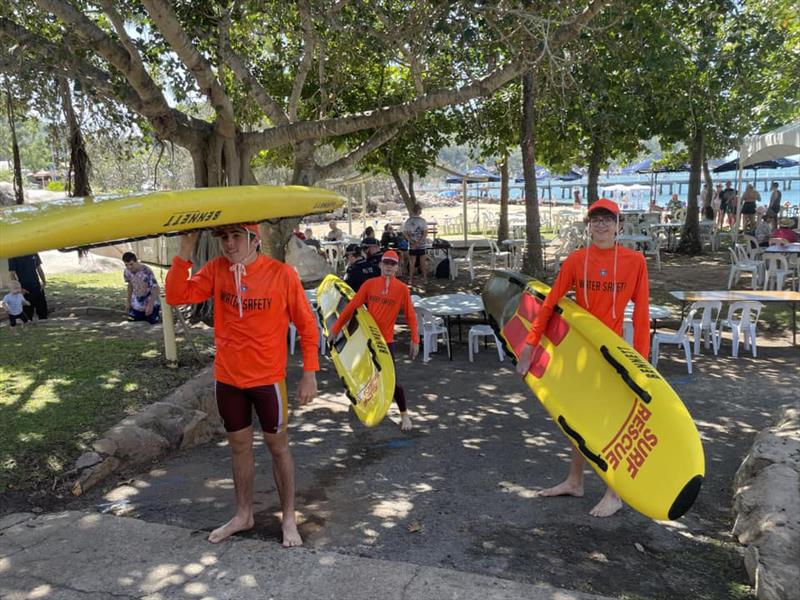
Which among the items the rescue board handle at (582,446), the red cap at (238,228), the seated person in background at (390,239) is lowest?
the rescue board handle at (582,446)

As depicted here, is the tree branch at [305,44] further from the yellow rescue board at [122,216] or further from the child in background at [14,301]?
the yellow rescue board at [122,216]

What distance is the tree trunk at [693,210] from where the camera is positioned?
Answer: 1672cm

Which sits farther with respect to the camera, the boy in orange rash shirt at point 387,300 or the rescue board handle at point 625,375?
the boy in orange rash shirt at point 387,300

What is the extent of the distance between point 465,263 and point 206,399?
10913mm

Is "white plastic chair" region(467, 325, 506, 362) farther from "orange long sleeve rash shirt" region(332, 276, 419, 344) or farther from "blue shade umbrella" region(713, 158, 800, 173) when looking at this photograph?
"blue shade umbrella" region(713, 158, 800, 173)

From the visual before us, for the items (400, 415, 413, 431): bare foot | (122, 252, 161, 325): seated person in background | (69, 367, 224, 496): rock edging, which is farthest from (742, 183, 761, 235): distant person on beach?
(69, 367, 224, 496): rock edging

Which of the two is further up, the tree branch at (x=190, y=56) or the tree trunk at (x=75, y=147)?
the tree branch at (x=190, y=56)

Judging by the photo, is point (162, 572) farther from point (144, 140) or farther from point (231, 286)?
point (144, 140)

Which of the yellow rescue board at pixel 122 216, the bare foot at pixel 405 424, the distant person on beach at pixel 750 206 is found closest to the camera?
the yellow rescue board at pixel 122 216

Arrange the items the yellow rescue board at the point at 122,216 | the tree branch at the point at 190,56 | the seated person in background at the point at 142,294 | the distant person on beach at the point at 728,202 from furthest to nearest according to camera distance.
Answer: the distant person on beach at the point at 728,202, the seated person in background at the point at 142,294, the tree branch at the point at 190,56, the yellow rescue board at the point at 122,216

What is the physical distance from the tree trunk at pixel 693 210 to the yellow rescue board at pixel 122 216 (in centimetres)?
1488

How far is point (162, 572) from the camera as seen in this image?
11.4 ft

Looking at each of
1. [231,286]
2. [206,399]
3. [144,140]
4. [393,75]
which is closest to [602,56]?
[393,75]

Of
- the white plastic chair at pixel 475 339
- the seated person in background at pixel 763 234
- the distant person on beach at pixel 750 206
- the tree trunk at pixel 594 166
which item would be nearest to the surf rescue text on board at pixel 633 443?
the white plastic chair at pixel 475 339
